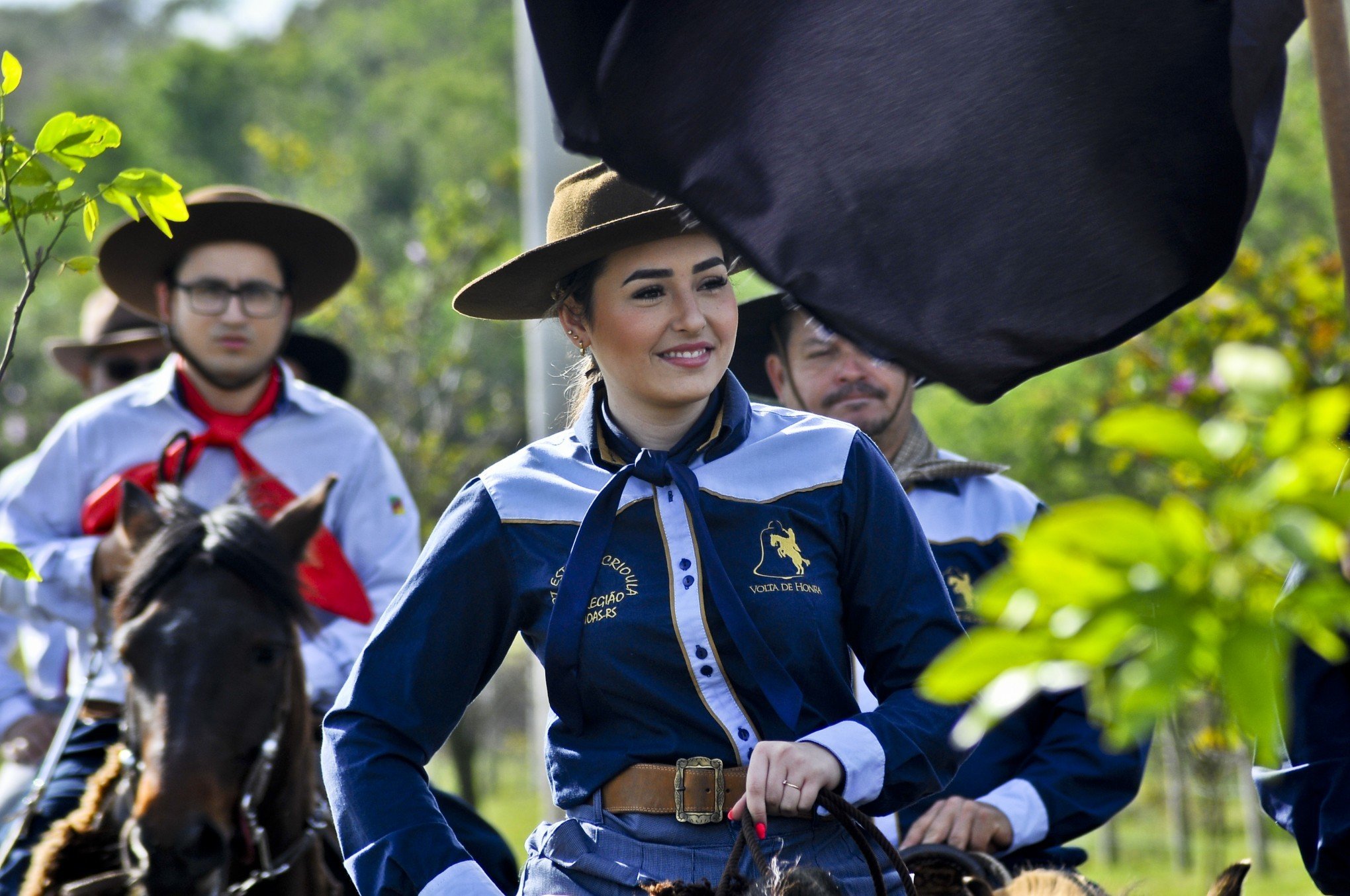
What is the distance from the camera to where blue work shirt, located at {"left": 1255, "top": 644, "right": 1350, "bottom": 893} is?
2766 mm

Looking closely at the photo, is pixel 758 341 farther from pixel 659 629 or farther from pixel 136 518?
pixel 659 629

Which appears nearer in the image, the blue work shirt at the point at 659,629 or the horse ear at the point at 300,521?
the blue work shirt at the point at 659,629

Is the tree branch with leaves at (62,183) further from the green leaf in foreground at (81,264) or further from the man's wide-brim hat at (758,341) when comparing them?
the man's wide-brim hat at (758,341)

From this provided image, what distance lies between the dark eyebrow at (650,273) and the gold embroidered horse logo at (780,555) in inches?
21.9

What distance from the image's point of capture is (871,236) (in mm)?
2549

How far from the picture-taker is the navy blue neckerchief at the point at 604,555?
2.68 metres

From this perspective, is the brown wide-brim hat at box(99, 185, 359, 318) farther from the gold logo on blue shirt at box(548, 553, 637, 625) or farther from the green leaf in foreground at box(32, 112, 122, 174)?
the gold logo on blue shirt at box(548, 553, 637, 625)

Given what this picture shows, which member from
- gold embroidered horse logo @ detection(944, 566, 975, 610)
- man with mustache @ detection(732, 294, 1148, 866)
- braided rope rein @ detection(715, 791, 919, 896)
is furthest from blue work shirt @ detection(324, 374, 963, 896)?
gold embroidered horse logo @ detection(944, 566, 975, 610)

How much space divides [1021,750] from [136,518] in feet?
8.89

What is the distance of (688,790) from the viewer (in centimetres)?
266

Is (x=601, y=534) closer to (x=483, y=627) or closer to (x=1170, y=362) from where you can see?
(x=483, y=627)

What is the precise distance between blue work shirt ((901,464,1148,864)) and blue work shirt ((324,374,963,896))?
150 cm

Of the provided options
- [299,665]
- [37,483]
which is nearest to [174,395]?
[37,483]

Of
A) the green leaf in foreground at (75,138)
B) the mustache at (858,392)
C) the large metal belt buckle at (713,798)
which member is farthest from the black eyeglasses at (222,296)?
the large metal belt buckle at (713,798)
